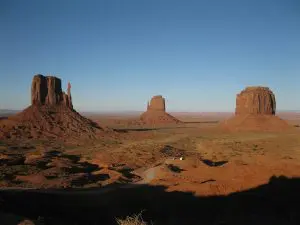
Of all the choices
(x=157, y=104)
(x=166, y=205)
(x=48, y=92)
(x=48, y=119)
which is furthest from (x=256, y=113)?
(x=166, y=205)

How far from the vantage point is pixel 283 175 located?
18.9 metres

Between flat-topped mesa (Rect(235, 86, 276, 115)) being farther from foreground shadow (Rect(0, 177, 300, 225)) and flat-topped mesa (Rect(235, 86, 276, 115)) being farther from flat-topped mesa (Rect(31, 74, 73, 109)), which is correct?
foreground shadow (Rect(0, 177, 300, 225))

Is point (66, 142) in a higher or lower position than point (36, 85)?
lower

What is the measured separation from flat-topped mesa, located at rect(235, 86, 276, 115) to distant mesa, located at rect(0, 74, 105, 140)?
35162 mm

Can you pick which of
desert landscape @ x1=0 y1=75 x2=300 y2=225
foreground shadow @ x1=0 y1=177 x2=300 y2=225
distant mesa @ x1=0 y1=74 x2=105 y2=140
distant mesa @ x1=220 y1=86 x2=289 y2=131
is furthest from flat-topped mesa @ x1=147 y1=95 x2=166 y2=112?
foreground shadow @ x1=0 y1=177 x2=300 y2=225

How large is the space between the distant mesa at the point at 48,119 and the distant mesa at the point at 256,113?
108 ft

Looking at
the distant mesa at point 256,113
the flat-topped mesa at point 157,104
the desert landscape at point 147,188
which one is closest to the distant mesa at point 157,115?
the flat-topped mesa at point 157,104

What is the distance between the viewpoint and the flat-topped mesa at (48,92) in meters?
58.5

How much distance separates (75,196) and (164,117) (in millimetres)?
93837

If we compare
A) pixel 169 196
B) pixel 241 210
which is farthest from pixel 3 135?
pixel 241 210

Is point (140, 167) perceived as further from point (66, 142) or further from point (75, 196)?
point (66, 142)

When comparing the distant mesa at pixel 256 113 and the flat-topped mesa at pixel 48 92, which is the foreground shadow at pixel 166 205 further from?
the distant mesa at pixel 256 113

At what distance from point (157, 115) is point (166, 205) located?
95.6 metres

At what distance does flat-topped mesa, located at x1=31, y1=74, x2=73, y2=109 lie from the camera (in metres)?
58.5
